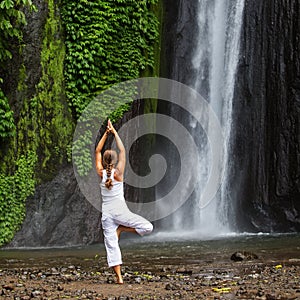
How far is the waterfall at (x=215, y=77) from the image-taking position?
16812 millimetres

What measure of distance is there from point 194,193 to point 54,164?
15.5 ft

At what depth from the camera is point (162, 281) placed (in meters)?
7.35

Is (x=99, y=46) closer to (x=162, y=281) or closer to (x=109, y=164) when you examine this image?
(x=109, y=164)

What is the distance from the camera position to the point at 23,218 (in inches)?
533

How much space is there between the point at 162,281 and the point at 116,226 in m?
0.82

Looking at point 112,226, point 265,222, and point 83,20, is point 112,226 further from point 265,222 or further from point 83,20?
point 265,222

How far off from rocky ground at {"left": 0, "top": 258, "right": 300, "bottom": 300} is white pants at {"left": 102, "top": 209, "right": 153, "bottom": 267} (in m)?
0.30

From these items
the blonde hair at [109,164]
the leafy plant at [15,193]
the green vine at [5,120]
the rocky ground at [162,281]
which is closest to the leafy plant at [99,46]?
the green vine at [5,120]

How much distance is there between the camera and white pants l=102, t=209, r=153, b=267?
696 centimetres

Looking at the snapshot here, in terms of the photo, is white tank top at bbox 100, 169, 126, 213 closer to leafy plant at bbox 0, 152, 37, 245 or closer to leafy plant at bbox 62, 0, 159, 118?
leafy plant at bbox 0, 152, 37, 245

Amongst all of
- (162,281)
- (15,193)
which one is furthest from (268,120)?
(162,281)

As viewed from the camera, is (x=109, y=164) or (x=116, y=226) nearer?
(x=109, y=164)

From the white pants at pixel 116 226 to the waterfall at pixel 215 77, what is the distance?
933 cm

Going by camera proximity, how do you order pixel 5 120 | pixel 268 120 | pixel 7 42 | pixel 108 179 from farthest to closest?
1. pixel 268 120
2. pixel 7 42
3. pixel 5 120
4. pixel 108 179
